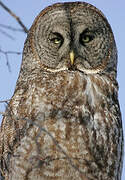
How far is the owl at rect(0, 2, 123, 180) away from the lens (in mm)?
4996

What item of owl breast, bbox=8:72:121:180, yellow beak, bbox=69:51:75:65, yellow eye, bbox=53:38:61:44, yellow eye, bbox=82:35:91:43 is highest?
yellow eye, bbox=82:35:91:43

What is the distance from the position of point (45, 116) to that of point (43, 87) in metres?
0.38

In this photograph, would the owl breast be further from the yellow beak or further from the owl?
the yellow beak

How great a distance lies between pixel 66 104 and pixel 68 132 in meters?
0.32

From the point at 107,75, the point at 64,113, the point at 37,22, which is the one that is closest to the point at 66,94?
the point at 64,113

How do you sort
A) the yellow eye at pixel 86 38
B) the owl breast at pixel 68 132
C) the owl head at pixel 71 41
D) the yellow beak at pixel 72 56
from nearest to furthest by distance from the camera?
1. the owl breast at pixel 68 132
2. the yellow beak at pixel 72 56
3. the owl head at pixel 71 41
4. the yellow eye at pixel 86 38

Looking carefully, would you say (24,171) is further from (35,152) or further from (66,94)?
(66,94)

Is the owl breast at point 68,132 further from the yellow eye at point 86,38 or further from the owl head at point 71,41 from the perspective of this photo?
the yellow eye at point 86,38

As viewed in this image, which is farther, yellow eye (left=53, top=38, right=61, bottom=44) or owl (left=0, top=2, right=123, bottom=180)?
yellow eye (left=53, top=38, right=61, bottom=44)

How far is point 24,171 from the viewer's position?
502 centimetres

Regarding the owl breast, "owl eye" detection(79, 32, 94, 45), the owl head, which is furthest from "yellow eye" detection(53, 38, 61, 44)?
the owl breast

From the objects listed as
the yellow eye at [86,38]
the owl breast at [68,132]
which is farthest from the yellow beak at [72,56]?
the yellow eye at [86,38]

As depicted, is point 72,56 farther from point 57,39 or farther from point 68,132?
point 68,132

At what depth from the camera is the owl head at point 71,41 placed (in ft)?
18.0
